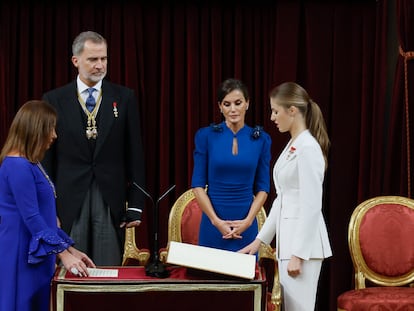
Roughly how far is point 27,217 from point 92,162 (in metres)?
0.78

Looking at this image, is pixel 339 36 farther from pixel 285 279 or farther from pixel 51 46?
pixel 285 279

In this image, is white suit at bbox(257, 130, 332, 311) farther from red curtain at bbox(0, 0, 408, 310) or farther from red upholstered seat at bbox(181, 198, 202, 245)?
red curtain at bbox(0, 0, 408, 310)

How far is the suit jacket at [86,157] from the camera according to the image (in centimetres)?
392

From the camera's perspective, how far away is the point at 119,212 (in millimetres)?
3963

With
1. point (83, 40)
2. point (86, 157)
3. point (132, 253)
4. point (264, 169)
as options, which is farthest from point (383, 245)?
point (83, 40)

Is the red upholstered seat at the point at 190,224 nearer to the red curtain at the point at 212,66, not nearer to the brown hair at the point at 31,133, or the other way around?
the red curtain at the point at 212,66

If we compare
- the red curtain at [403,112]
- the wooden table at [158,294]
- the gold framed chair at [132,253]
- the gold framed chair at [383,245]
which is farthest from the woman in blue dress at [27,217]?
the red curtain at [403,112]

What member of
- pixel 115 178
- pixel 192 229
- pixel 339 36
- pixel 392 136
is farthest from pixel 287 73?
pixel 115 178

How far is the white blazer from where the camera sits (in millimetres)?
3416

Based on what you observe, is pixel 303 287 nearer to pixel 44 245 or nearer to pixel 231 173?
pixel 231 173

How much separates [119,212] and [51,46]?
1780 millimetres

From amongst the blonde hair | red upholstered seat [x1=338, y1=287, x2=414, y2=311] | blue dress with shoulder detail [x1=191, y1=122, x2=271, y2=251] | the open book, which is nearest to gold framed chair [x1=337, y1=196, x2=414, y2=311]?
red upholstered seat [x1=338, y1=287, x2=414, y2=311]

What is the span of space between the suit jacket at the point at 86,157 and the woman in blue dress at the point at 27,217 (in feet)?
1.87

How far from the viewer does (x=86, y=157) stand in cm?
394
